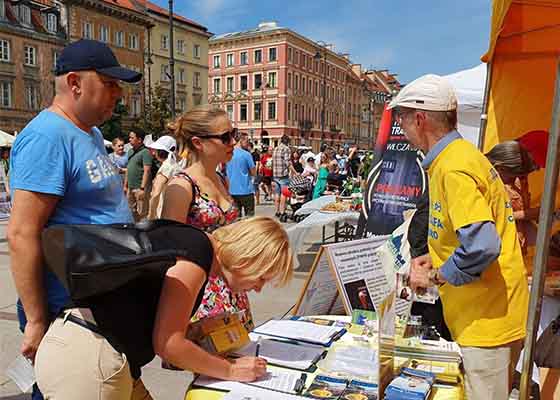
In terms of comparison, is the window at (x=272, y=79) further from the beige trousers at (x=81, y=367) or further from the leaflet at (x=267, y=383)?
the beige trousers at (x=81, y=367)

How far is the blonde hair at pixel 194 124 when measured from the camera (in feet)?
7.99

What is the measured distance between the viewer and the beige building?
169 feet

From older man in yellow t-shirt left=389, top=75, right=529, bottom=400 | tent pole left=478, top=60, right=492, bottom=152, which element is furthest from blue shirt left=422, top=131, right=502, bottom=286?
tent pole left=478, top=60, right=492, bottom=152

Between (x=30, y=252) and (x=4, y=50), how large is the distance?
42.9 m

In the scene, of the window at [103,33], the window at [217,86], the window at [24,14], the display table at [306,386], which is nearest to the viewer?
the display table at [306,386]

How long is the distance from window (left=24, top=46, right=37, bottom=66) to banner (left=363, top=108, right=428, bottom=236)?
40.9 m

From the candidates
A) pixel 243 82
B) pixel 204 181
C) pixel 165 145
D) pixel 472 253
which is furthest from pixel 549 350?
pixel 243 82

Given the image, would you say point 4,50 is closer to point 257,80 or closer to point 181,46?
point 181,46

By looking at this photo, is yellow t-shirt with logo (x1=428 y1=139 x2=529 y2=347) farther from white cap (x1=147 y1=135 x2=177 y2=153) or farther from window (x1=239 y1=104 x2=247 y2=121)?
window (x1=239 y1=104 x2=247 y2=121)

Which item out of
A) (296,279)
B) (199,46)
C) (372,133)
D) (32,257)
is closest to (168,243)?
(32,257)

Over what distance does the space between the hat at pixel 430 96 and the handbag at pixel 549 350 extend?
4.73 ft

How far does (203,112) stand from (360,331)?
1330 millimetres

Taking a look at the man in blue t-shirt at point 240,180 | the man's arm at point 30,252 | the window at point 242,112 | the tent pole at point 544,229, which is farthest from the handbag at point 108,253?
the window at point 242,112

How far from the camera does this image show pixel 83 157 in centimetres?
177
